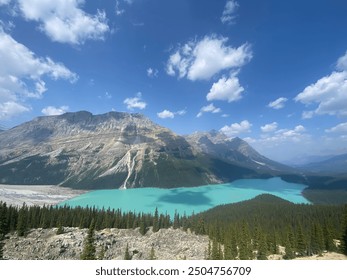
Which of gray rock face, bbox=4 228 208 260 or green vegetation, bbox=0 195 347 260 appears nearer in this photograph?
gray rock face, bbox=4 228 208 260

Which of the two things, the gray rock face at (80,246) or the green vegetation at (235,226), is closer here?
the gray rock face at (80,246)

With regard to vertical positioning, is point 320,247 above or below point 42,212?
below

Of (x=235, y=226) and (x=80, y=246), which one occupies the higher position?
(x=235, y=226)

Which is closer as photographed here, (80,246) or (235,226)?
Answer: (80,246)
